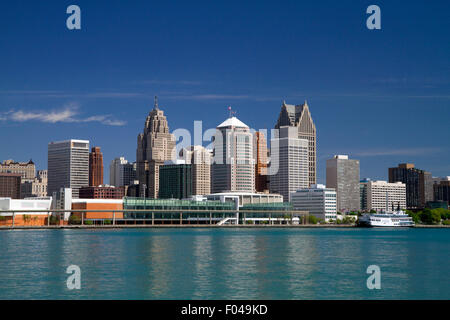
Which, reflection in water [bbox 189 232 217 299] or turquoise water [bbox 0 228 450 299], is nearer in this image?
reflection in water [bbox 189 232 217 299]

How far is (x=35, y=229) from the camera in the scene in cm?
18488

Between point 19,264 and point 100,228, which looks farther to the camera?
point 100,228

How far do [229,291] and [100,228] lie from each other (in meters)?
157

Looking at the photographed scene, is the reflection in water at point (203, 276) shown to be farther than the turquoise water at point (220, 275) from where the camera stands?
No

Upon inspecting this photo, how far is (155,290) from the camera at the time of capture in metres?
46.4

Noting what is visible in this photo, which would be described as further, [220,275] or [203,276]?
[220,275]
